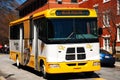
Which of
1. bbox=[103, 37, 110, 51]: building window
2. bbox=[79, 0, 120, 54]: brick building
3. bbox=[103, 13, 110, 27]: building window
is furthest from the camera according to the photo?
bbox=[103, 37, 110, 51]: building window

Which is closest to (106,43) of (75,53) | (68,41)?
(75,53)

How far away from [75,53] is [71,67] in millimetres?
626

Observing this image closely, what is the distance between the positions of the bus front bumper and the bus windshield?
3.21 feet

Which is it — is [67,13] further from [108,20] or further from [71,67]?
[108,20]

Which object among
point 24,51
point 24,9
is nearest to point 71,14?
point 24,51

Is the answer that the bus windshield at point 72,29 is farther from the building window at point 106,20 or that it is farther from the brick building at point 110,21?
the building window at point 106,20

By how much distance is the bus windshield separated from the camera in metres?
17.1

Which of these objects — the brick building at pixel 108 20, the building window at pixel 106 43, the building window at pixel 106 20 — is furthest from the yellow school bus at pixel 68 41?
the building window at pixel 106 43

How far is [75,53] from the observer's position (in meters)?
17.2

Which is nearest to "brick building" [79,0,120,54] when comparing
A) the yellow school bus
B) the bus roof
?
the bus roof

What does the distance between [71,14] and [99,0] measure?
31.2 meters

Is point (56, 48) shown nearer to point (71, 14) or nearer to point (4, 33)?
point (71, 14)

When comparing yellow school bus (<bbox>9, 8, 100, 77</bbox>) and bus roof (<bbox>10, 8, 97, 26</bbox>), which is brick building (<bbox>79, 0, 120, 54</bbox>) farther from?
yellow school bus (<bbox>9, 8, 100, 77</bbox>)

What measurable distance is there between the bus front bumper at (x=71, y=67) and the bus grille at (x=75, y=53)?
0.75 ft
